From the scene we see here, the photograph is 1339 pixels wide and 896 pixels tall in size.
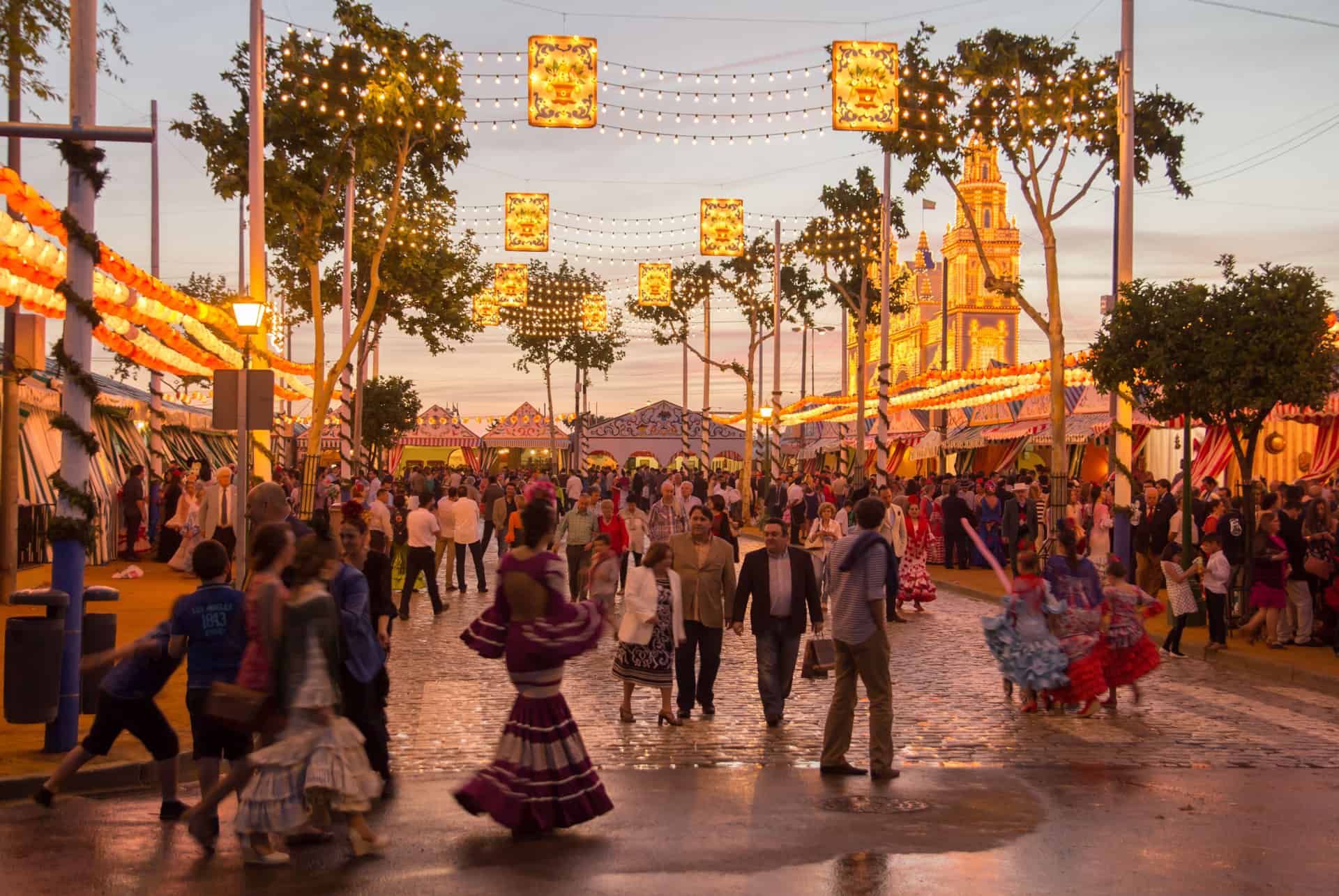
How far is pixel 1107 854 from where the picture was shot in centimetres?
733

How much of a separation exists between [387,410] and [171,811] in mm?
53123

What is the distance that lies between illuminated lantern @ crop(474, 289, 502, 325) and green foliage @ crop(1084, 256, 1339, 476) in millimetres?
28428

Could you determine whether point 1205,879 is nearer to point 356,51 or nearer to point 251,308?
point 251,308

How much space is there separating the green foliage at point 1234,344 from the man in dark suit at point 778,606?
773cm

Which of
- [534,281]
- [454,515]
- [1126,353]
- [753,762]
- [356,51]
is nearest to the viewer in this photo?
[753,762]

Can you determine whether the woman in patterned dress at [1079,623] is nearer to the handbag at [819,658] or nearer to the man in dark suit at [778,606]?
the man in dark suit at [778,606]

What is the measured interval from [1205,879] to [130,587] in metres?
19.6

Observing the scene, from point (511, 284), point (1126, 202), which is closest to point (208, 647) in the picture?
point (1126, 202)

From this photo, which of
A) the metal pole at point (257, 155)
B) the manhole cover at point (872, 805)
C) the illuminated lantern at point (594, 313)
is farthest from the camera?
the illuminated lantern at point (594, 313)

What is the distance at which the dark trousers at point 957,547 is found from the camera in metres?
29.2

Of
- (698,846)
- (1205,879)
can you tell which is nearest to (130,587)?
(698,846)

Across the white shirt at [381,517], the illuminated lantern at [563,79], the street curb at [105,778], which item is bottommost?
the street curb at [105,778]

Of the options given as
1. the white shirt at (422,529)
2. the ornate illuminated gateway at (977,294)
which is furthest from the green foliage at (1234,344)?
the ornate illuminated gateway at (977,294)

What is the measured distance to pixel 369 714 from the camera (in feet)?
27.2
